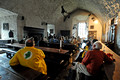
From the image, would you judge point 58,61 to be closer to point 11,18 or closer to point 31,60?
point 31,60

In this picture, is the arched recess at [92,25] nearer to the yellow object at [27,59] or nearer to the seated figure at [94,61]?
the seated figure at [94,61]

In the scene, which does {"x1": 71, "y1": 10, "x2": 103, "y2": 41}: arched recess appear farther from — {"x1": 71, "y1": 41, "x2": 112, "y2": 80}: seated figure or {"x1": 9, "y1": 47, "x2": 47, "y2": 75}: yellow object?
{"x1": 9, "y1": 47, "x2": 47, "y2": 75}: yellow object

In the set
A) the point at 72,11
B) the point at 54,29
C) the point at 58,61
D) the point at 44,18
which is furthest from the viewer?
the point at 72,11

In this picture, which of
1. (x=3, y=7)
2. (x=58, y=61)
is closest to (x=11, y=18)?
(x=3, y=7)

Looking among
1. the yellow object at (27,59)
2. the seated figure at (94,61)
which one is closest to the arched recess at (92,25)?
the seated figure at (94,61)

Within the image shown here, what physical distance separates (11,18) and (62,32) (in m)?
7.51

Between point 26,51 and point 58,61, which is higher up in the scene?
point 26,51

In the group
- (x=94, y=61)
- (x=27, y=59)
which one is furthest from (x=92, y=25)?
(x=27, y=59)

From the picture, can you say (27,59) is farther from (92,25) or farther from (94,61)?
(92,25)

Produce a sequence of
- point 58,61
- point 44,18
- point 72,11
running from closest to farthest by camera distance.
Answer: point 58,61 → point 44,18 → point 72,11

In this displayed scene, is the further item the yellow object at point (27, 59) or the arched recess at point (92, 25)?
the arched recess at point (92, 25)

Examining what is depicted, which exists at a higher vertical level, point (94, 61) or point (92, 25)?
point (92, 25)

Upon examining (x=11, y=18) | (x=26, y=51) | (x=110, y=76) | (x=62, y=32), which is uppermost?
(x=11, y=18)

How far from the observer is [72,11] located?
37.6 ft
